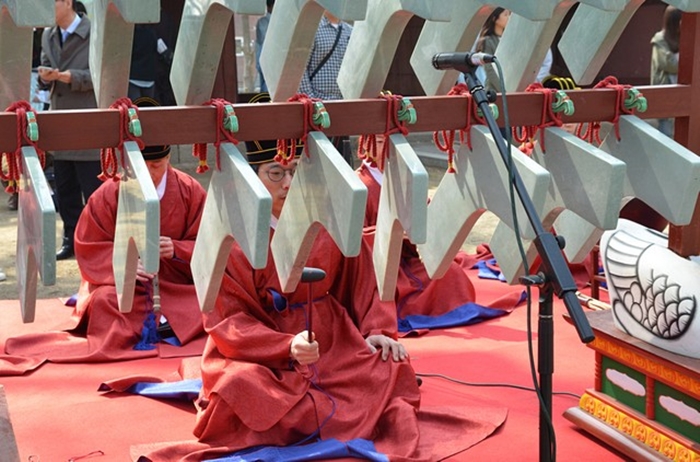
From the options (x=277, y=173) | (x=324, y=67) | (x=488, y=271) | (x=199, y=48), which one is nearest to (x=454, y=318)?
(x=488, y=271)

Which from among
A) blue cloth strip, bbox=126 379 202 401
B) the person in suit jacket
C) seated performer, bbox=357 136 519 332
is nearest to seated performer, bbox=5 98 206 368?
blue cloth strip, bbox=126 379 202 401

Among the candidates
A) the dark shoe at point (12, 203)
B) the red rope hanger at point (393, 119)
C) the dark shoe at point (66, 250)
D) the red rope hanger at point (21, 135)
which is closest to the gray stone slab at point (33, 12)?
the red rope hanger at point (21, 135)

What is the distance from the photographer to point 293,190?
2.06 meters

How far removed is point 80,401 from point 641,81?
8138 millimetres

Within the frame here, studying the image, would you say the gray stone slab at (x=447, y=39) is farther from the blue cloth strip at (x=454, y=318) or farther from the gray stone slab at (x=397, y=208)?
the blue cloth strip at (x=454, y=318)

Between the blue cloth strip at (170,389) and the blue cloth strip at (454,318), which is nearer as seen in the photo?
the blue cloth strip at (170,389)

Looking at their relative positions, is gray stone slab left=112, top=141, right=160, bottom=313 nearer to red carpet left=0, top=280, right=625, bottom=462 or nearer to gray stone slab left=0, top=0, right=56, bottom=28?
gray stone slab left=0, top=0, right=56, bottom=28

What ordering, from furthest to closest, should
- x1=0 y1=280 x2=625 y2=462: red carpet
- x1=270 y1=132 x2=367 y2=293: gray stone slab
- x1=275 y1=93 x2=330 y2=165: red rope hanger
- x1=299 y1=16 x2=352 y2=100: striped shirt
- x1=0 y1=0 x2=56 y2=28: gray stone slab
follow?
x1=299 y1=16 x2=352 y2=100: striped shirt → x1=0 y1=280 x2=625 y2=462: red carpet → x1=275 y1=93 x2=330 y2=165: red rope hanger → x1=270 y1=132 x2=367 y2=293: gray stone slab → x1=0 y1=0 x2=56 y2=28: gray stone slab

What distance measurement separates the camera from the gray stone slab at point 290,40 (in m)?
1.85

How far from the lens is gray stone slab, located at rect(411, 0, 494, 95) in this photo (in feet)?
6.73

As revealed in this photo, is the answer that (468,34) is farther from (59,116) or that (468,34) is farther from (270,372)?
(270,372)

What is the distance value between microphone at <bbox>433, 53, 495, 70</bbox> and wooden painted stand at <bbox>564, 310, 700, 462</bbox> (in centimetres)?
144

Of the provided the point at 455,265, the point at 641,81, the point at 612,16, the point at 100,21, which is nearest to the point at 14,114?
the point at 100,21

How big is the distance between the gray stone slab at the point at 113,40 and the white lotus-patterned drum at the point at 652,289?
72.8 inches
